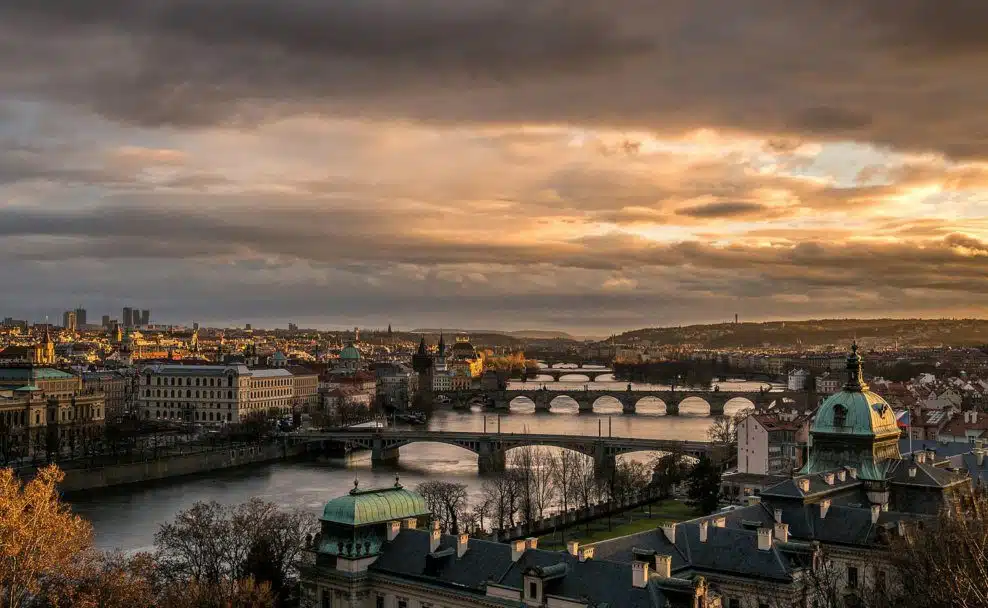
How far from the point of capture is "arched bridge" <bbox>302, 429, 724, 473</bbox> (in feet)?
279

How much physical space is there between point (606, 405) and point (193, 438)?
250 feet

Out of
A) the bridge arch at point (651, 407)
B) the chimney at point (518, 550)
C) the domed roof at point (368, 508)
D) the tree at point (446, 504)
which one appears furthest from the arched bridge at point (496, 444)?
the bridge arch at point (651, 407)

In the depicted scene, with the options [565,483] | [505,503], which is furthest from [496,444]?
[505,503]

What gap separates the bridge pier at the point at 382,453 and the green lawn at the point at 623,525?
3686 cm

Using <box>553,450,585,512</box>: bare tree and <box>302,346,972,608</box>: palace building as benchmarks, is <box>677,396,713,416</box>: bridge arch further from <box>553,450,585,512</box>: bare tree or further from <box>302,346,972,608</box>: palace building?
<box>302,346,972,608</box>: palace building

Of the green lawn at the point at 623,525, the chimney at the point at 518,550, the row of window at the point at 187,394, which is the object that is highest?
the chimney at the point at 518,550

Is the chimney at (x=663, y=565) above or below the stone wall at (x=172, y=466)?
above

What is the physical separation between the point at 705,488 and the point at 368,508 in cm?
2982

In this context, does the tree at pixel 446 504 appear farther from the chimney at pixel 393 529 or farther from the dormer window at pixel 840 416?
the chimney at pixel 393 529

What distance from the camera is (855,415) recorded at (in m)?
43.8

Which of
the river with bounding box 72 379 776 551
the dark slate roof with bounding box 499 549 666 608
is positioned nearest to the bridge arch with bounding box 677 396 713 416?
the river with bounding box 72 379 776 551

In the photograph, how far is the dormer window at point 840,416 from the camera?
1729 inches

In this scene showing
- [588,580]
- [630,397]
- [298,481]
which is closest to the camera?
[588,580]

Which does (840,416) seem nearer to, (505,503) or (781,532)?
(781,532)
